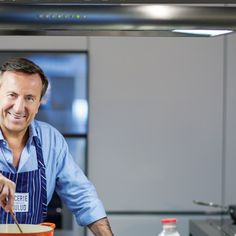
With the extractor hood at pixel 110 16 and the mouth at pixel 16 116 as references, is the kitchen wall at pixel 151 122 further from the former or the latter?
the extractor hood at pixel 110 16

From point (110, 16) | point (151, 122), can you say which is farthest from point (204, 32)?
point (151, 122)

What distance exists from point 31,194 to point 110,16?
0.57 metres

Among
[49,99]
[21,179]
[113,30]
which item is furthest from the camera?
[49,99]

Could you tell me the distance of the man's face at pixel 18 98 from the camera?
1.53 m

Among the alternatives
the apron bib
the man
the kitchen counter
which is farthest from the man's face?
the kitchen counter

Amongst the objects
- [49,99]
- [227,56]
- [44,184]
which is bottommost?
[44,184]

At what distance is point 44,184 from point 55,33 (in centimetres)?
47

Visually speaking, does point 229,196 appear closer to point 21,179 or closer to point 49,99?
→ point 49,99

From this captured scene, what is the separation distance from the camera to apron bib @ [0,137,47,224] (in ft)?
4.88

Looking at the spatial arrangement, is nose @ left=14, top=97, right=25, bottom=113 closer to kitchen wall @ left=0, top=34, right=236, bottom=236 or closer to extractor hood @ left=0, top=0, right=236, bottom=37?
extractor hood @ left=0, top=0, right=236, bottom=37

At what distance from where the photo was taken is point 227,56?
2.34 metres

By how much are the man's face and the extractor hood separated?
350 mm

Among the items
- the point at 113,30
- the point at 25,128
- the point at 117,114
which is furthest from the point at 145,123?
the point at 113,30

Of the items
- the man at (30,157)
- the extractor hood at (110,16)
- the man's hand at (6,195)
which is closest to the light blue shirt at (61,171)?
the man at (30,157)
